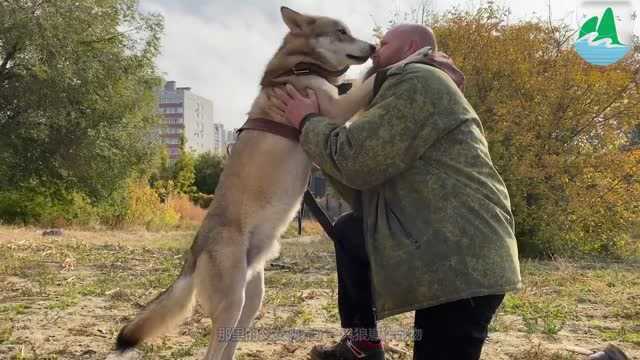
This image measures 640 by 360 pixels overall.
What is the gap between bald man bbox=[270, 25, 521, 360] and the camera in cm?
211

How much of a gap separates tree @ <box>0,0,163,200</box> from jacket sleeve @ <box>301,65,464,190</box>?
19.6 m

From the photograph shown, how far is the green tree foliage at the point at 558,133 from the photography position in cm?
1180

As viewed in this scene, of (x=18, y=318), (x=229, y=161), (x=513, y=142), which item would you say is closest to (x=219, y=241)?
(x=229, y=161)

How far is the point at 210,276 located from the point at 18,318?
2653 mm

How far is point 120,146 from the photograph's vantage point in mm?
20438

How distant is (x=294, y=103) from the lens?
109 inches

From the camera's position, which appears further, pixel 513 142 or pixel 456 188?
pixel 513 142

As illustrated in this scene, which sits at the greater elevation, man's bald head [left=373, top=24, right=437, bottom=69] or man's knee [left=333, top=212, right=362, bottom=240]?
man's bald head [left=373, top=24, right=437, bottom=69]

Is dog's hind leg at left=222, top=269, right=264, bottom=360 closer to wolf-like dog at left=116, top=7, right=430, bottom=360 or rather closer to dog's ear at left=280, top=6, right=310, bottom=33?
wolf-like dog at left=116, top=7, right=430, bottom=360

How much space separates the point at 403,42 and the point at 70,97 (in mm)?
19559

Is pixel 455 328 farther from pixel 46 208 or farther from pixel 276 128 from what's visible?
pixel 46 208

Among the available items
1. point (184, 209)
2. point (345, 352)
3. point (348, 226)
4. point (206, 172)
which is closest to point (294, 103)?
point (348, 226)

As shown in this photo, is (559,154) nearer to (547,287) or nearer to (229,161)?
(547,287)

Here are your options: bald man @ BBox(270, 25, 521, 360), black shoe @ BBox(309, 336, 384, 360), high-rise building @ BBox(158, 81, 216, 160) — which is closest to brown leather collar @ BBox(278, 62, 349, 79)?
bald man @ BBox(270, 25, 521, 360)
